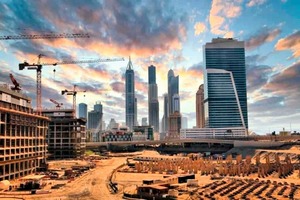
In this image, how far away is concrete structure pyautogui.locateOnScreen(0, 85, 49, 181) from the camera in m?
103

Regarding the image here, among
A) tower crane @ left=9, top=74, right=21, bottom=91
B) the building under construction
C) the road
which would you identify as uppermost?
tower crane @ left=9, top=74, right=21, bottom=91

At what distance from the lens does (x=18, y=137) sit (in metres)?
112

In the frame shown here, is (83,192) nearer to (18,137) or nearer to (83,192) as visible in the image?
(83,192)

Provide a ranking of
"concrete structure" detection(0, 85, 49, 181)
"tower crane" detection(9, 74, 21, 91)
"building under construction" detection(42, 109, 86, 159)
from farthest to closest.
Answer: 1. "building under construction" detection(42, 109, 86, 159)
2. "tower crane" detection(9, 74, 21, 91)
3. "concrete structure" detection(0, 85, 49, 181)

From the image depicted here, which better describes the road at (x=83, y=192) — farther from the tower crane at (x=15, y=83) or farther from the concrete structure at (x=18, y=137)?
the tower crane at (x=15, y=83)

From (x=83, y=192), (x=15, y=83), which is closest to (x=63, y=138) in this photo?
(x=15, y=83)

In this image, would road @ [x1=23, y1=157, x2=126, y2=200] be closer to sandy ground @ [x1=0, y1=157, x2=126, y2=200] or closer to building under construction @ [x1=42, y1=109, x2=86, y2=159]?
sandy ground @ [x1=0, y1=157, x2=126, y2=200]

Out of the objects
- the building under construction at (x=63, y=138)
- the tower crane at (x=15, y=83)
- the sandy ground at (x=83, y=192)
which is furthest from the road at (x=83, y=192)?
the building under construction at (x=63, y=138)

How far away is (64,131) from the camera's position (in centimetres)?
19412

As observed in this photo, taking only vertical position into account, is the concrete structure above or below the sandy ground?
above

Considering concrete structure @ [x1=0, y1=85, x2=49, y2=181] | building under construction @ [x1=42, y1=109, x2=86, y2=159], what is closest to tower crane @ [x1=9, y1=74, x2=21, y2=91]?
concrete structure @ [x1=0, y1=85, x2=49, y2=181]

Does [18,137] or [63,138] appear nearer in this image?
[18,137]

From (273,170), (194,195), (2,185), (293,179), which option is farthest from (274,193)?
(2,185)

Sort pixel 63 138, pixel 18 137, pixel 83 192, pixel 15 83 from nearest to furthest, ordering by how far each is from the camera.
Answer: pixel 83 192
pixel 18 137
pixel 15 83
pixel 63 138
